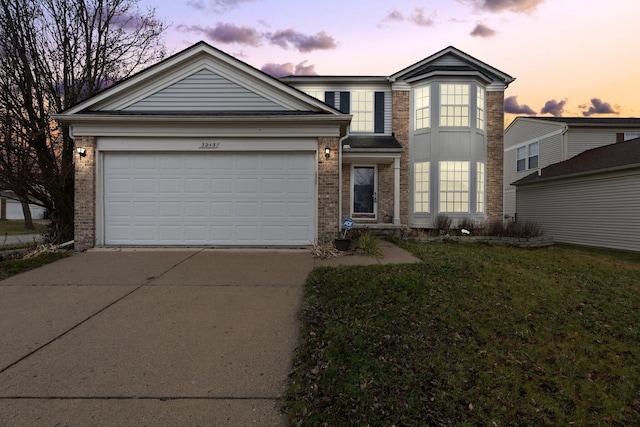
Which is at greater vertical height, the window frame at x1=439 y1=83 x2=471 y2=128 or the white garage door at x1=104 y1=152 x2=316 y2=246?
the window frame at x1=439 y1=83 x2=471 y2=128

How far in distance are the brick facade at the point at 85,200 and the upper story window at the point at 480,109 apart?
13104 mm

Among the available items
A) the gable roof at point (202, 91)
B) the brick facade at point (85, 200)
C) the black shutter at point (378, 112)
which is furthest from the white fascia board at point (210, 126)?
the black shutter at point (378, 112)

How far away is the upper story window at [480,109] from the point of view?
12.7 metres

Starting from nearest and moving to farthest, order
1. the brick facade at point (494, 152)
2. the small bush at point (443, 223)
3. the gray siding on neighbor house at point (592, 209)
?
the gray siding on neighbor house at point (592, 209), the small bush at point (443, 223), the brick facade at point (494, 152)

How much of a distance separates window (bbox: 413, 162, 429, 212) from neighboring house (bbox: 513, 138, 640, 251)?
20.9 feet

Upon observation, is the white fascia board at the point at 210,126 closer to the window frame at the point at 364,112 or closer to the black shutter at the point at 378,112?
the window frame at the point at 364,112

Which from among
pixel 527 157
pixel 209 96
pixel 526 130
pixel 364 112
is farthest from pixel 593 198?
pixel 209 96

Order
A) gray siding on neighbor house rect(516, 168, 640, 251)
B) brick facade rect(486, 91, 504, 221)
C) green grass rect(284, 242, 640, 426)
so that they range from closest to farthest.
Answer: green grass rect(284, 242, 640, 426) → gray siding on neighbor house rect(516, 168, 640, 251) → brick facade rect(486, 91, 504, 221)

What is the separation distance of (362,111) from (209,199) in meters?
7.77

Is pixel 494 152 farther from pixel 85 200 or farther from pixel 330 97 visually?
Result: pixel 85 200

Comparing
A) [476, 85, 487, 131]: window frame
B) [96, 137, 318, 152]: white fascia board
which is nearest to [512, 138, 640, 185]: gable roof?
[476, 85, 487, 131]: window frame

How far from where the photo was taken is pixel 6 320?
4184mm

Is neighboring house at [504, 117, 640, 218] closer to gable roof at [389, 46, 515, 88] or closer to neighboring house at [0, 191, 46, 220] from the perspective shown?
gable roof at [389, 46, 515, 88]

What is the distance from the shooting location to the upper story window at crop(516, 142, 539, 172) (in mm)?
19078
